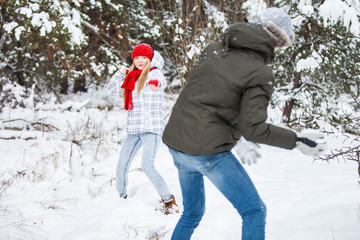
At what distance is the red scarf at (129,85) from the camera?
318 cm

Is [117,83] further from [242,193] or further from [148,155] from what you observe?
[242,193]

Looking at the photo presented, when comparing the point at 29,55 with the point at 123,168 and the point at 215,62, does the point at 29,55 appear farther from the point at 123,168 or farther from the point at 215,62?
the point at 215,62

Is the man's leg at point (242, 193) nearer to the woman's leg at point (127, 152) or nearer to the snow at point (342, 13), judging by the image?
the woman's leg at point (127, 152)

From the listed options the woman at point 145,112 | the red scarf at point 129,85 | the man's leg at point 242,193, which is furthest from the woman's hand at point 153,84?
the man's leg at point 242,193

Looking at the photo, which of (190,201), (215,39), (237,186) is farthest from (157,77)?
(215,39)

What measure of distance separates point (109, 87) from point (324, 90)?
19.1 ft

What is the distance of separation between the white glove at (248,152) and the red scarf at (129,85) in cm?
164

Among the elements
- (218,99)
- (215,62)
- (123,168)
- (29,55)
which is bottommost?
(123,168)

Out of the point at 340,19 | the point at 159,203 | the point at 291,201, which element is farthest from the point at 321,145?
the point at 340,19

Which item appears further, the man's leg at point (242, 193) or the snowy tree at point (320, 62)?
the snowy tree at point (320, 62)

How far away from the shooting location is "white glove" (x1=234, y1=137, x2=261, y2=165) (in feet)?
6.02

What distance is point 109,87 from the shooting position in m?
3.41

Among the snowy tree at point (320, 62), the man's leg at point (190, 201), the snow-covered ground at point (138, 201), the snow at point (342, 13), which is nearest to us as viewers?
the man's leg at point (190, 201)

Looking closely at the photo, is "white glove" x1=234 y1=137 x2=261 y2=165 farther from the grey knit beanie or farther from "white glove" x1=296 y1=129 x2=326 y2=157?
the grey knit beanie
